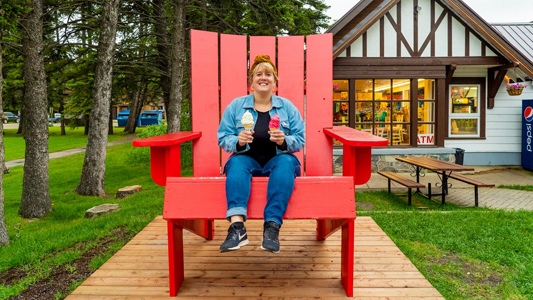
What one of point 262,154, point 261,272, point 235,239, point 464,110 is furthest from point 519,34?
point 235,239

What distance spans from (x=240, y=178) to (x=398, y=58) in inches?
317

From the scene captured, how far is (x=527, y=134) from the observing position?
9516 millimetres

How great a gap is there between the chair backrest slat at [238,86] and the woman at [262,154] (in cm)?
58

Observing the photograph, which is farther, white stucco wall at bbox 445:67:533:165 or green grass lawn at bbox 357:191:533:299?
white stucco wall at bbox 445:67:533:165

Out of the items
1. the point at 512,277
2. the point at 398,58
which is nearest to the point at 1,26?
the point at 512,277

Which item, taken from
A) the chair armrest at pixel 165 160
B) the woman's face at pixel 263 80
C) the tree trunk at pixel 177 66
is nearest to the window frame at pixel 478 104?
the tree trunk at pixel 177 66

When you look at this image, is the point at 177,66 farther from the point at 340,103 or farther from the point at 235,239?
the point at 235,239

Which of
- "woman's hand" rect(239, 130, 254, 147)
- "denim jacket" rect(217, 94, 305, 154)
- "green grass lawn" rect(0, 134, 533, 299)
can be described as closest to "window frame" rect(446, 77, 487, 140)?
"green grass lawn" rect(0, 134, 533, 299)

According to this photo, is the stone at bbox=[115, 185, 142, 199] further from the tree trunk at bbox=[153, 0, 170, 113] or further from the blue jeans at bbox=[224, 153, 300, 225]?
the blue jeans at bbox=[224, 153, 300, 225]

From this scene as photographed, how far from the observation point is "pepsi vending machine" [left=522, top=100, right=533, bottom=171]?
30.5 ft

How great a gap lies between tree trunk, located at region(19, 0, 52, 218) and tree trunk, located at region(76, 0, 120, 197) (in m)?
1.14

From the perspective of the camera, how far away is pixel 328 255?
2855mm

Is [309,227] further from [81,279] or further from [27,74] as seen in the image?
[27,74]

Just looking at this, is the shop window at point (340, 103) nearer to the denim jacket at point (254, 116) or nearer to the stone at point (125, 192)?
the stone at point (125, 192)
